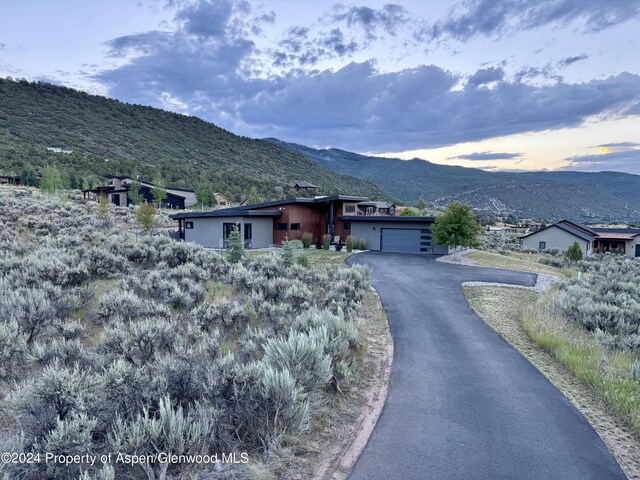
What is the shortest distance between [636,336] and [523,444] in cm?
694

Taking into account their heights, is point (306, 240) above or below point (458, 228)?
below

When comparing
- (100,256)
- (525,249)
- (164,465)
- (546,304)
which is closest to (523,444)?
(164,465)

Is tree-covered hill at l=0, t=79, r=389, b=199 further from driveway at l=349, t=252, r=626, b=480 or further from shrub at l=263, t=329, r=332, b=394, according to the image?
shrub at l=263, t=329, r=332, b=394

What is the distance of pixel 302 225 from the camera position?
1277 inches

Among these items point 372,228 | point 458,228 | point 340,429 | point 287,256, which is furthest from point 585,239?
point 340,429

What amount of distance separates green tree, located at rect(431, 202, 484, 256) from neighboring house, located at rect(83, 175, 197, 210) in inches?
1565

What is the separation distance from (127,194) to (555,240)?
5793 cm

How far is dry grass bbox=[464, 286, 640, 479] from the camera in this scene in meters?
5.59

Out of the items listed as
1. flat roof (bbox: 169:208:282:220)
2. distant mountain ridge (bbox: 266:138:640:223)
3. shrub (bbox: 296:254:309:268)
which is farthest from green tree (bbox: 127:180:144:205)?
distant mountain ridge (bbox: 266:138:640:223)

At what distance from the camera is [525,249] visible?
44.8m

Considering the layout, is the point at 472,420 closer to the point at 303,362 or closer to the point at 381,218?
the point at 303,362

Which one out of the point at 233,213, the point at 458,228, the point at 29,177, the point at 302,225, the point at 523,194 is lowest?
the point at 302,225

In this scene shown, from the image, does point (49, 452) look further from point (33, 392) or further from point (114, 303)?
point (114, 303)

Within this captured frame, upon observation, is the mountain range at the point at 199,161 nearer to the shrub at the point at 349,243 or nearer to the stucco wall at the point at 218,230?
the stucco wall at the point at 218,230
